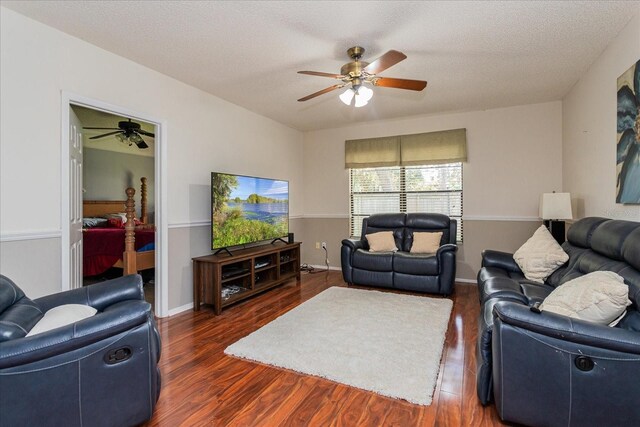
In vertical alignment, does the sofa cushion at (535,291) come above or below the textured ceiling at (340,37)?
below

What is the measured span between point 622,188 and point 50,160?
4.42 meters

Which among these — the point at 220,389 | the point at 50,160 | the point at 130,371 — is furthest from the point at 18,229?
the point at 220,389

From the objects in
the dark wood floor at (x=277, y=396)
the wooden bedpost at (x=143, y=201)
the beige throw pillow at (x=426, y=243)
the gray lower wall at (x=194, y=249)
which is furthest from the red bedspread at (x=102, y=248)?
the beige throw pillow at (x=426, y=243)

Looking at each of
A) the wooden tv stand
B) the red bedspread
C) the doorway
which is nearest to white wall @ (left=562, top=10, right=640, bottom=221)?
the wooden tv stand

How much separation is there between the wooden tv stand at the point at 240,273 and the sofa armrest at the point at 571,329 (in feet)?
8.77

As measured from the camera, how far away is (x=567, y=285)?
5.91 ft

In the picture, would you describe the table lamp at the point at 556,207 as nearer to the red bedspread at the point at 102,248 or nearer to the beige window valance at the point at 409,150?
the beige window valance at the point at 409,150

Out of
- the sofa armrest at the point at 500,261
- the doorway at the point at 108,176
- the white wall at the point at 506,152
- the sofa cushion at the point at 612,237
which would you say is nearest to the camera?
the sofa cushion at the point at 612,237

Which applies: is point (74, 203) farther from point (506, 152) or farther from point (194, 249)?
point (506, 152)

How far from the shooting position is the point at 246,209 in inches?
153

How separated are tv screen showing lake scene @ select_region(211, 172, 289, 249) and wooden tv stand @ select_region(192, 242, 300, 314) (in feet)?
0.66

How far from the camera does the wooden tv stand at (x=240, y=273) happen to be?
332 centimetres

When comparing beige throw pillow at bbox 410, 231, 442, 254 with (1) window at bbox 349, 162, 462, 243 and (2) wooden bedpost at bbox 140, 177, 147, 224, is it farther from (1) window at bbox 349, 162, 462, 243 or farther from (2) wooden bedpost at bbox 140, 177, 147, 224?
(2) wooden bedpost at bbox 140, 177, 147, 224

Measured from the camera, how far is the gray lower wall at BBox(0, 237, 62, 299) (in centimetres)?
217
